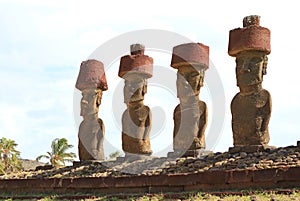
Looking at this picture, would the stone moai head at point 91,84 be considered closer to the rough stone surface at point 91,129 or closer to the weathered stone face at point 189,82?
the rough stone surface at point 91,129

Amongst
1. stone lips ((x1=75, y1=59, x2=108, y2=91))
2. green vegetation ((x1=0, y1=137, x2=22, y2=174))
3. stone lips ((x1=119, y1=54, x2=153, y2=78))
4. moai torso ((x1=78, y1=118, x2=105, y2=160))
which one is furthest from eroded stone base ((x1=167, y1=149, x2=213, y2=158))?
green vegetation ((x1=0, y1=137, x2=22, y2=174))

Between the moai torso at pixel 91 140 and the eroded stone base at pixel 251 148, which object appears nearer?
the eroded stone base at pixel 251 148

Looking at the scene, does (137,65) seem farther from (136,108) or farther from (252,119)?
(252,119)

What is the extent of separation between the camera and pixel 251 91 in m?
9.52

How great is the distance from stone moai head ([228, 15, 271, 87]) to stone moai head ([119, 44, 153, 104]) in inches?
113

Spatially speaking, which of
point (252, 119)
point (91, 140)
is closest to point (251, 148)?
point (252, 119)

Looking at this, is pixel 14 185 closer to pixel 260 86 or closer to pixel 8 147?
pixel 260 86

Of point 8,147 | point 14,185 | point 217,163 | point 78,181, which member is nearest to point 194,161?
point 217,163

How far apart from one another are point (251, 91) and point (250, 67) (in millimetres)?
468

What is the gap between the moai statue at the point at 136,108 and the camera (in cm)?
→ 1182

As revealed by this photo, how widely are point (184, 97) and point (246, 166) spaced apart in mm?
3079

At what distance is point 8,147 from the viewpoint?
82.1 ft

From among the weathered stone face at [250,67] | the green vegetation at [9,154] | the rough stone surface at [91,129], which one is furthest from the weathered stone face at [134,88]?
the green vegetation at [9,154]

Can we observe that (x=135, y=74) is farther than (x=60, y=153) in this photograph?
No
